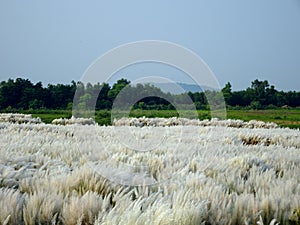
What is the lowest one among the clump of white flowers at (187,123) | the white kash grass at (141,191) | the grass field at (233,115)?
the white kash grass at (141,191)

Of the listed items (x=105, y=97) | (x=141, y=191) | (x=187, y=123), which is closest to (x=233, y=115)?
(x=105, y=97)

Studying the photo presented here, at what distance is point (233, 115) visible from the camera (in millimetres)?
31125

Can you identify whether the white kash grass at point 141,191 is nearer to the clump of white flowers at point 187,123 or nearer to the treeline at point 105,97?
the clump of white flowers at point 187,123

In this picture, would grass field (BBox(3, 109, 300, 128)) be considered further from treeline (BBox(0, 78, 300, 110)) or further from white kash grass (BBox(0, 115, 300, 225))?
white kash grass (BBox(0, 115, 300, 225))

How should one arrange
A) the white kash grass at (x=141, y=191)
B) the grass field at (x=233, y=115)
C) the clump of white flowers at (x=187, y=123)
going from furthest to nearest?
the grass field at (x=233, y=115) → the clump of white flowers at (x=187, y=123) → the white kash grass at (x=141, y=191)

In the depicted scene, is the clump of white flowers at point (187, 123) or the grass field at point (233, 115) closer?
the clump of white flowers at point (187, 123)

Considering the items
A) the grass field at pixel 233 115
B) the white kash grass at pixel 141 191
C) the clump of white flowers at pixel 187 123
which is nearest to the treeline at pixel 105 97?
the grass field at pixel 233 115

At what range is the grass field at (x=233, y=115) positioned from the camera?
25.0m

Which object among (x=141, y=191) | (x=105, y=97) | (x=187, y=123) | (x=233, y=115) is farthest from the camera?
(x=233, y=115)

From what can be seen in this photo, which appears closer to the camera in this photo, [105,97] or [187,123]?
[187,123]

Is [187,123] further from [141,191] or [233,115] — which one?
[141,191]

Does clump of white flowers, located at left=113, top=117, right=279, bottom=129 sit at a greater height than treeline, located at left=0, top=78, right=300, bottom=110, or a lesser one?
lesser

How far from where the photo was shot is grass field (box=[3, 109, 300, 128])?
25048 millimetres

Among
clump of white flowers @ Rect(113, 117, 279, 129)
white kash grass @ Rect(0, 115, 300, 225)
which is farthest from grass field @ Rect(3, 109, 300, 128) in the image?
white kash grass @ Rect(0, 115, 300, 225)
